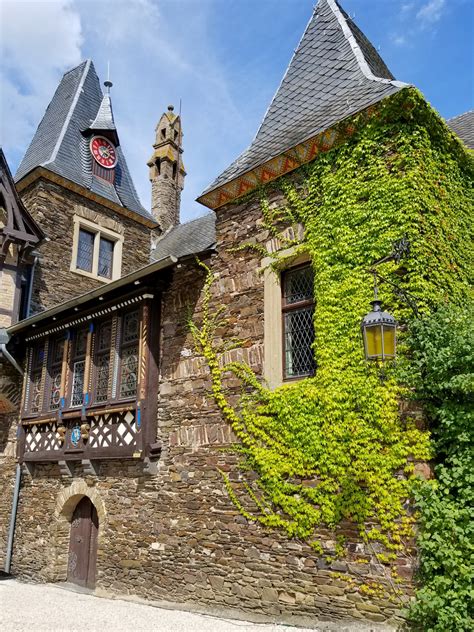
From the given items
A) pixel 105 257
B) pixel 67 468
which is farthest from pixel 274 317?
pixel 105 257

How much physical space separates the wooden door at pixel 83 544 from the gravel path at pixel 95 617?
21.8 inches

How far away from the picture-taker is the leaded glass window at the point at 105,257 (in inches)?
566

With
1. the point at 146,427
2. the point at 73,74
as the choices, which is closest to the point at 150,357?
the point at 146,427

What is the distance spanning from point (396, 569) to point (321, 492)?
1.03 metres

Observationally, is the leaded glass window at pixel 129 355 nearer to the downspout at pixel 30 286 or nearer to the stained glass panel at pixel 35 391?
the stained glass panel at pixel 35 391

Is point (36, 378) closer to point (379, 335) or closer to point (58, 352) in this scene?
point (58, 352)

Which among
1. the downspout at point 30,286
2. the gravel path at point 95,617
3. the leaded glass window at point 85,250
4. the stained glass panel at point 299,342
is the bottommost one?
the gravel path at point 95,617

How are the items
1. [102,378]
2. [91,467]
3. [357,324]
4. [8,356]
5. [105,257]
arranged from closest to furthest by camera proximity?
1. [357,324]
2. [91,467]
3. [102,378]
4. [8,356]
5. [105,257]

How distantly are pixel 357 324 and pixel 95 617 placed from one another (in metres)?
4.85

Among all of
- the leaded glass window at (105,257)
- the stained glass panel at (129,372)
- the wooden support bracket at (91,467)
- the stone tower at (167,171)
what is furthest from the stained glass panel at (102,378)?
the stone tower at (167,171)

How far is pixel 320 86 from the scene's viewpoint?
8.04 m

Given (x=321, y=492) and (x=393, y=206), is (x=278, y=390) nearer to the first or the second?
(x=321, y=492)

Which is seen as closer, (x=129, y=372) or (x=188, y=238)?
(x=129, y=372)

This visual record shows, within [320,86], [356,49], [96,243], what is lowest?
[320,86]
